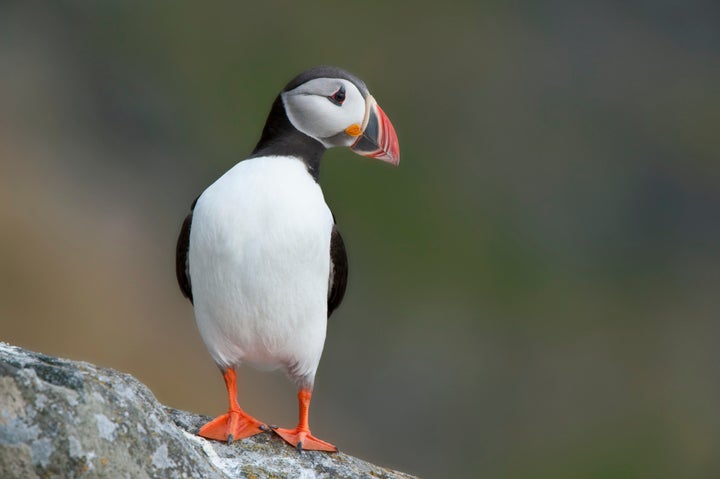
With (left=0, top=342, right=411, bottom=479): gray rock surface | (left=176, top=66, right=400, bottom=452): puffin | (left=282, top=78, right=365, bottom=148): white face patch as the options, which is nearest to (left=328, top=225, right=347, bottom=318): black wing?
(left=176, top=66, right=400, bottom=452): puffin

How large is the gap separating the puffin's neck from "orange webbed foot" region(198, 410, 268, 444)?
0.91m

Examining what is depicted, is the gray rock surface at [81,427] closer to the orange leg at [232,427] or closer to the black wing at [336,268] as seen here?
the orange leg at [232,427]

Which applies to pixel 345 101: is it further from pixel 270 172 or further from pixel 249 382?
pixel 249 382

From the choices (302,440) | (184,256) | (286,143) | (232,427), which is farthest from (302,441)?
(286,143)

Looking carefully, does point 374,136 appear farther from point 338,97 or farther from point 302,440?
point 302,440

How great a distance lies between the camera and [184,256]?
401 cm

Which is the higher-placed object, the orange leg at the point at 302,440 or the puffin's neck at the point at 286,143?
the puffin's neck at the point at 286,143

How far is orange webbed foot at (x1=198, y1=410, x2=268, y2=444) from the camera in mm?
3678

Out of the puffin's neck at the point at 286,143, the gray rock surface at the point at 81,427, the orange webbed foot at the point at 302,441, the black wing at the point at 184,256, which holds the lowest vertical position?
the orange webbed foot at the point at 302,441

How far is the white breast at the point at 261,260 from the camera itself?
3697 mm

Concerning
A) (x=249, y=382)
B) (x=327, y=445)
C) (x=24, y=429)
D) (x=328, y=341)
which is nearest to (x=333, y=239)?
(x=327, y=445)

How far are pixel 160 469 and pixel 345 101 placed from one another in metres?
1.74

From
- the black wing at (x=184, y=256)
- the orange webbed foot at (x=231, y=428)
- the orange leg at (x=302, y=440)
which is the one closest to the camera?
the orange webbed foot at (x=231, y=428)

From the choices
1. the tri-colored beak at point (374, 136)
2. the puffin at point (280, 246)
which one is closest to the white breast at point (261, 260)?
the puffin at point (280, 246)
